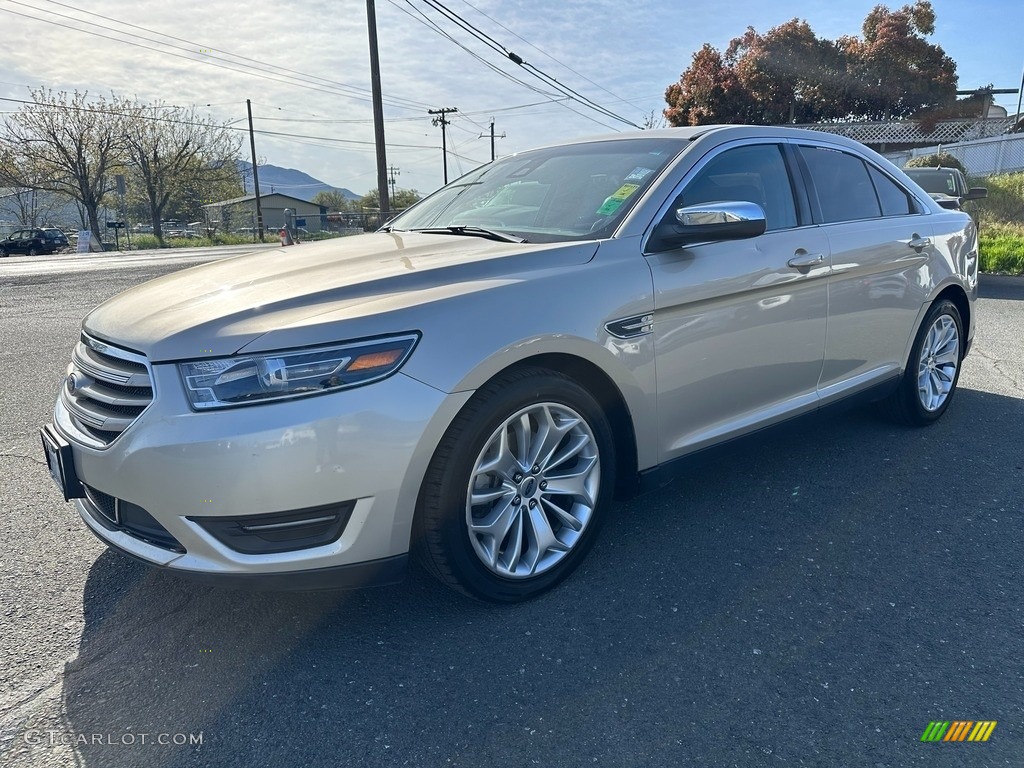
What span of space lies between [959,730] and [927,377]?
2989 millimetres

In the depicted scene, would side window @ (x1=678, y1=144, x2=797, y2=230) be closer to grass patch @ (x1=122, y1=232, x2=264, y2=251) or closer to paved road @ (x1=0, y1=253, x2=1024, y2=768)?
paved road @ (x1=0, y1=253, x2=1024, y2=768)

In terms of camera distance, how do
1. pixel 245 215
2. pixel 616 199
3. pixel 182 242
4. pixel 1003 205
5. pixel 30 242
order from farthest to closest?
pixel 245 215 < pixel 182 242 < pixel 30 242 < pixel 1003 205 < pixel 616 199

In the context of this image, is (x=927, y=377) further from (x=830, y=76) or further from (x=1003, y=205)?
(x=830, y=76)

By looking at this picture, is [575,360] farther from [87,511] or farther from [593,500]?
[87,511]

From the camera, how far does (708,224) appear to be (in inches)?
112

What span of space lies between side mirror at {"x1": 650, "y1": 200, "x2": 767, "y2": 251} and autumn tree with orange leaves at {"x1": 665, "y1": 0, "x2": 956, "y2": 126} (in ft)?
91.0

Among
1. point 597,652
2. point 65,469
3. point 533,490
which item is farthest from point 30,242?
point 597,652

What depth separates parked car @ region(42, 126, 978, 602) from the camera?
2.15 metres

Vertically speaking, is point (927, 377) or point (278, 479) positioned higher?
point (278, 479)

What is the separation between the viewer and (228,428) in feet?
6.87

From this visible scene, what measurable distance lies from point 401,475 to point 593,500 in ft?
2.85

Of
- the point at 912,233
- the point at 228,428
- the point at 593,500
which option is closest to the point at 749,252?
the point at 593,500

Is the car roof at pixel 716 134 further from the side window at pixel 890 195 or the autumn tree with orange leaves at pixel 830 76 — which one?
the autumn tree with orange leaves at pixel 830 76

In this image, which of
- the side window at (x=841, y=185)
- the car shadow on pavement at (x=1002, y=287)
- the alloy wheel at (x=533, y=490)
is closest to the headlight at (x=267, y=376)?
the alloy wheel at (x=533, y=490)
